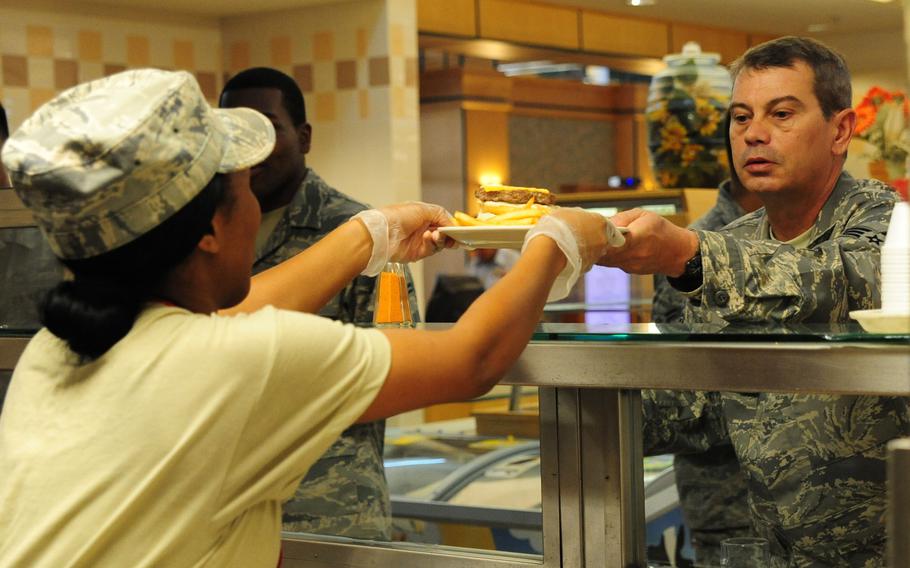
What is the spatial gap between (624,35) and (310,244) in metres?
7.68

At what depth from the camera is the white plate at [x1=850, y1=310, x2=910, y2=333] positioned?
135 centimetres

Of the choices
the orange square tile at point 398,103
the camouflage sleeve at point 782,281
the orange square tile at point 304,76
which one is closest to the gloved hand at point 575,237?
the camouflage sleeve at point 782,281

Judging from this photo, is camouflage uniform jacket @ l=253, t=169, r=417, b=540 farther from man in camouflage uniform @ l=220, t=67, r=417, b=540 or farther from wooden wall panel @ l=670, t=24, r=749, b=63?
wooden wall panel @ l=670, t=24, r=749, b=63

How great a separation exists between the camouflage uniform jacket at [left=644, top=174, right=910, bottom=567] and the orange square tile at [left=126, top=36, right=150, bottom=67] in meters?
5.48

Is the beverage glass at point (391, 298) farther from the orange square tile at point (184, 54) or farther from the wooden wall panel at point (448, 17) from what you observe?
the wooden wall panel at point (448, 17)

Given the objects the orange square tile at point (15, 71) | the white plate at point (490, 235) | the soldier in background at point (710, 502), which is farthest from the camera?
the orange square tile at point (15, 71)

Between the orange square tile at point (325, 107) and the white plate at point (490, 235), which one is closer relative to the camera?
the white plate at point (490, 235)

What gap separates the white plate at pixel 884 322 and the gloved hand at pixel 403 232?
2.43 ft

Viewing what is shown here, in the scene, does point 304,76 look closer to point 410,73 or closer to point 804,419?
point 410,73

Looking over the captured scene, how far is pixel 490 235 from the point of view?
5.63ft

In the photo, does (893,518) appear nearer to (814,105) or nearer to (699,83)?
(814,105)

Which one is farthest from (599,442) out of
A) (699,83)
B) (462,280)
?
(462,280)

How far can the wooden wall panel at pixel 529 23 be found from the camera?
29.1 feet

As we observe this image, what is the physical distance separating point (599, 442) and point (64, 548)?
2.23 feet
